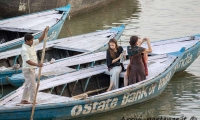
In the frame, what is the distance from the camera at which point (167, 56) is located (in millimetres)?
13633

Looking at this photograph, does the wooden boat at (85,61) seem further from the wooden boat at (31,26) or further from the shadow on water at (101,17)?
the shadow on water at (101,17)

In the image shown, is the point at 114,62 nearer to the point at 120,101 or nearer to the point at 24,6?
the point at 120,101

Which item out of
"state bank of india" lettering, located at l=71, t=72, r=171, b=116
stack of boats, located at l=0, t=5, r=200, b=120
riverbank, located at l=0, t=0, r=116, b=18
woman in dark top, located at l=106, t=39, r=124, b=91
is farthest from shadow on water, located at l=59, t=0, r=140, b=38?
"state bank of india" lettering, located at l=71, t=72, r=171, b=116

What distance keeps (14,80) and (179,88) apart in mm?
3985

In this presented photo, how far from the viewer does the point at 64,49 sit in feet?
49.8

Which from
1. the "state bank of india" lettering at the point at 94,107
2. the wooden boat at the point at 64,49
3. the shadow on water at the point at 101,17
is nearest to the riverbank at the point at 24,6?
the shadow on water at the point at 101,17

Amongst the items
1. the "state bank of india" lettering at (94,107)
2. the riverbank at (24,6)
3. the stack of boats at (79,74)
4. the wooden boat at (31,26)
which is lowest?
the "state bank of india" lettering at (94,107)

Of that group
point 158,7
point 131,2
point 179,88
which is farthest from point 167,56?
point 131,2

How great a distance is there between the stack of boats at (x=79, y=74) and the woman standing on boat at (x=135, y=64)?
0.77 feet

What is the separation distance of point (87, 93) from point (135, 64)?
124cm

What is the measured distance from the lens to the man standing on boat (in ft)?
35.1

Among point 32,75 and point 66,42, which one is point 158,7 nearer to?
point 66,42

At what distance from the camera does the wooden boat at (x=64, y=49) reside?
13661 mm

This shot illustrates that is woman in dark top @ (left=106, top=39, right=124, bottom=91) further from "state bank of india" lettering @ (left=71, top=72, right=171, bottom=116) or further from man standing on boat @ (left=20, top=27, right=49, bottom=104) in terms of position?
man standing on boat @ (left=20, top=27, right=49, bottom=104)
